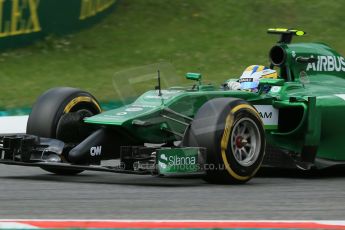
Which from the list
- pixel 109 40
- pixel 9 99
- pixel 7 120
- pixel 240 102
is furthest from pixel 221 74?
pixel 240 102

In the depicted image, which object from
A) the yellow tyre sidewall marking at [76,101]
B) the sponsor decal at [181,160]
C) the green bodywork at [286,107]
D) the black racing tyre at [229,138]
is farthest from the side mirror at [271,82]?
the yellow tyre sidewall marking at [76,101]

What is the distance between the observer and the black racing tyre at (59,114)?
941cm

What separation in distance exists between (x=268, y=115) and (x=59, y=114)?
2118 mm

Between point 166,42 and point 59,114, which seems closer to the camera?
point 59,114

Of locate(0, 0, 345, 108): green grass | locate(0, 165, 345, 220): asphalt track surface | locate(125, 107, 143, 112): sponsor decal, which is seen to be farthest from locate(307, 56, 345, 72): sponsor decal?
locate(0, 0, 345, 108): green grass

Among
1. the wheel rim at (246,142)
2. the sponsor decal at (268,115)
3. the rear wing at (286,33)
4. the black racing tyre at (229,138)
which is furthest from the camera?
the rear wing at (286,33)

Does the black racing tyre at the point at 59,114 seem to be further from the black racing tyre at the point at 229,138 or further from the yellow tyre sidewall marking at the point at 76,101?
the black racing tyre at the point at 229,138

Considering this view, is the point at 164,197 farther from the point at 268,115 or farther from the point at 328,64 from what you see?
the point at 328,64

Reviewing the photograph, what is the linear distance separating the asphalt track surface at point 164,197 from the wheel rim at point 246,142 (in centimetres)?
26

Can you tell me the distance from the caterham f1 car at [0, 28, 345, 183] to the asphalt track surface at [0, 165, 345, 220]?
208mm

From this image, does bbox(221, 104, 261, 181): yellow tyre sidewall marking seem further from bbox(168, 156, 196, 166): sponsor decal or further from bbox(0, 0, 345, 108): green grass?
bbox(0, 0, 345, 108): green grass

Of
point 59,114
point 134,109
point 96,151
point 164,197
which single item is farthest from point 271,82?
point 164,197

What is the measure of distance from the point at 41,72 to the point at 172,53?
3.84m

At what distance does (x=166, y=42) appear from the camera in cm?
2436
